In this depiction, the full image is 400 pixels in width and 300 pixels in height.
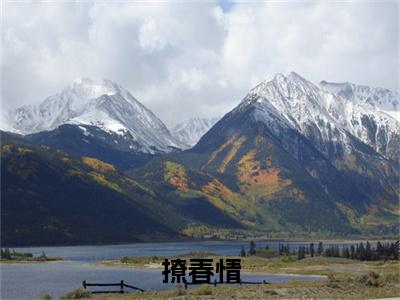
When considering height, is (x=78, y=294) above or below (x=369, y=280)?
below

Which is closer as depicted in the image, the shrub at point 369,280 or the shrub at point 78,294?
the shrub at point 78,294

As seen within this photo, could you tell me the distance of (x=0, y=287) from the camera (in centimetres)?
14250

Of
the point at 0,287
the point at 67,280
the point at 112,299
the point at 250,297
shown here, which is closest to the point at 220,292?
the point at 250,297

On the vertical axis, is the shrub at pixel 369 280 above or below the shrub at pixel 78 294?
above

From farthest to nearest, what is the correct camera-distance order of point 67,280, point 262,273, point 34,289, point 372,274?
point 262,273 < point 67,280 < point 34,289 < point 372,274

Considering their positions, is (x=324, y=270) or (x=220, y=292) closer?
(x=220, y=292)

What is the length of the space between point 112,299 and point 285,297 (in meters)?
25.3

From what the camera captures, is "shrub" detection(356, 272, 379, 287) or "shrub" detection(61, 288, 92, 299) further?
"shrub" detection(356, 272, 379, 287)

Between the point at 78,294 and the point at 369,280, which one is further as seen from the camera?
the point at 369,280

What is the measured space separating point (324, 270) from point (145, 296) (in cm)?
9706

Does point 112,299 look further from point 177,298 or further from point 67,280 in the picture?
point 67,280

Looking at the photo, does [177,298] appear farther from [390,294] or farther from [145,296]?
[390,294]

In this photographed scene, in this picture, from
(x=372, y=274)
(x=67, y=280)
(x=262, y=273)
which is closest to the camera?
(x=372, y=274)

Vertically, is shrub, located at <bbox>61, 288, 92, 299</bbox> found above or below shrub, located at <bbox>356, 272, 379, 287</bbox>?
below
